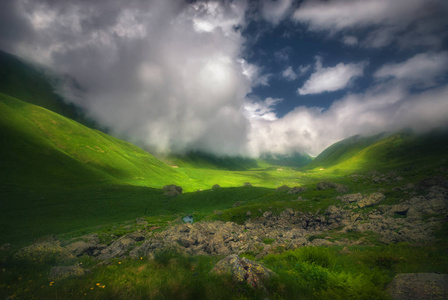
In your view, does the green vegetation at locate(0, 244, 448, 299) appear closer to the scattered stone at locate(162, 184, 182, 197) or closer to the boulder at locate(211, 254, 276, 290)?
the boulder at locate(211, 254, 276, 290)

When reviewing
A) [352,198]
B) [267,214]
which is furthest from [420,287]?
[267,214]

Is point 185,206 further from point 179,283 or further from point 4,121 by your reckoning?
point 4,121

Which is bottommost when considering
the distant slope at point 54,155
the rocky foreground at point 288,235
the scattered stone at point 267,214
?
the scattered stone at point 267,214

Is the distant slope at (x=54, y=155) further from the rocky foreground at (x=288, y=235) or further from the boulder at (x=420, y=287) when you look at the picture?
the boulder at (x=420, y=287)

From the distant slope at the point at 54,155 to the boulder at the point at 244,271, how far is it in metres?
118

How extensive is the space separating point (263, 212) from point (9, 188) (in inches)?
4116

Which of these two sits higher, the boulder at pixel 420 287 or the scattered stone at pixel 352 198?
the boulder at pixel 420 287

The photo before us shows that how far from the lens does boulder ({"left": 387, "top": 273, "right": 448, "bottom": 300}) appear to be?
6.42m

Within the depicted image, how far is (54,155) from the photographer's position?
111 m

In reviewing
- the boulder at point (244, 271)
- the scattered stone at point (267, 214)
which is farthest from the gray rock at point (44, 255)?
the scattered stone at point (267, 214)

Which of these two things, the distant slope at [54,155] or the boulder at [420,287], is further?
the distant slope at [54,155]

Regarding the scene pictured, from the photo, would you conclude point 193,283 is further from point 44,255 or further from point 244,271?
point 44,255

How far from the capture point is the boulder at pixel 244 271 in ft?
27.0

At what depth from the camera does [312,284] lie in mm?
8664
